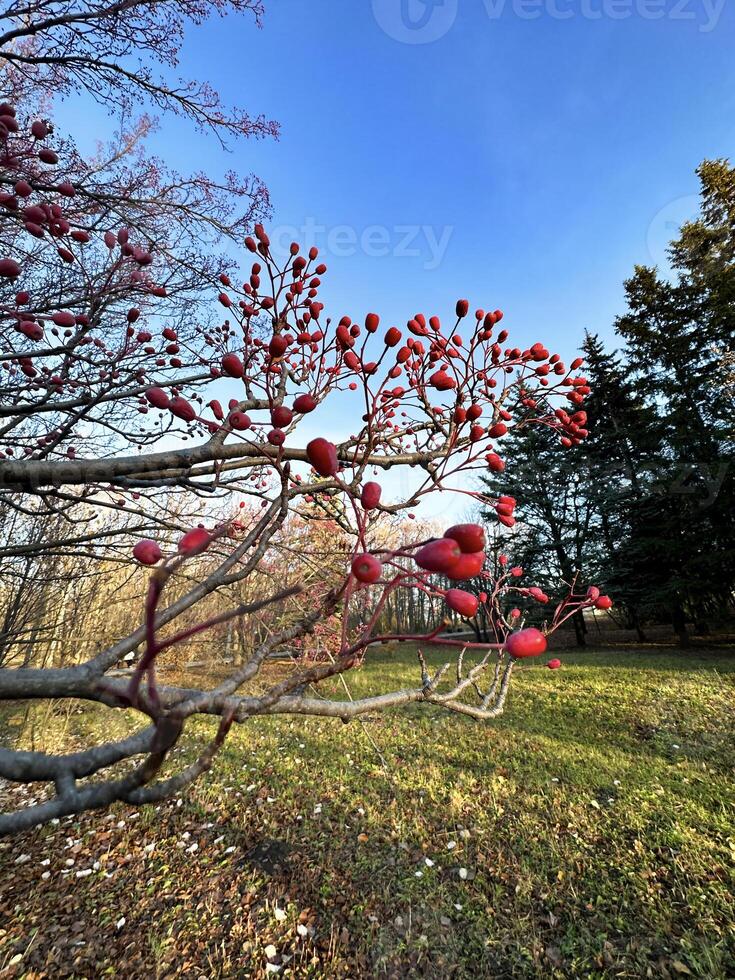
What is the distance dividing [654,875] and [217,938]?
10.7ft

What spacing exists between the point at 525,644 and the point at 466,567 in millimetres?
239

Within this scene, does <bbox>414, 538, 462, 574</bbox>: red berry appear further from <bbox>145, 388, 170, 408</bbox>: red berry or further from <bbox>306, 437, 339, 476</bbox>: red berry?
<bbox>145, 388, 170, 408</bbox>: red berry

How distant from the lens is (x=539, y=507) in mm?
16047

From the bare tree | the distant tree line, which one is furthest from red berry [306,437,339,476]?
the distant tree line

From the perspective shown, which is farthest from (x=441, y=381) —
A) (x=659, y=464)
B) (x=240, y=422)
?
(x=659, y=464)

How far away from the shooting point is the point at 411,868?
3654 millimetres

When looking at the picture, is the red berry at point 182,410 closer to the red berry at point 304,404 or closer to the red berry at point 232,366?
the red berry at point 232,366

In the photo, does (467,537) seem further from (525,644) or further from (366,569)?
(525,644)

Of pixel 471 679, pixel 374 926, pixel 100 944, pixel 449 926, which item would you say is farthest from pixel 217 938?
pixel 471 679

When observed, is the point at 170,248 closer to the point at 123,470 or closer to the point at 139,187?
the point at 139,187

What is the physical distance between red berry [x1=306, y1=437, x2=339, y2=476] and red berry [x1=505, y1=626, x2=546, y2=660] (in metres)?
0.42

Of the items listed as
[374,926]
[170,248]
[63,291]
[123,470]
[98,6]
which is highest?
[98,6]

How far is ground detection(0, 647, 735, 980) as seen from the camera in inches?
112

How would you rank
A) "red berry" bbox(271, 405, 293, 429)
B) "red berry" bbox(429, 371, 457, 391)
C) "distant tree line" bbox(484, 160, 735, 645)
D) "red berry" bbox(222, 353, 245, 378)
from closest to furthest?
"red berry" bbox(271, 405, 293, 429) → "red berry" bbox(222, 353, 245, 378) → "red berry" bbox(429, 371, 457, 391) → "distant tree line" bbox(484, 160, 735, 645)
